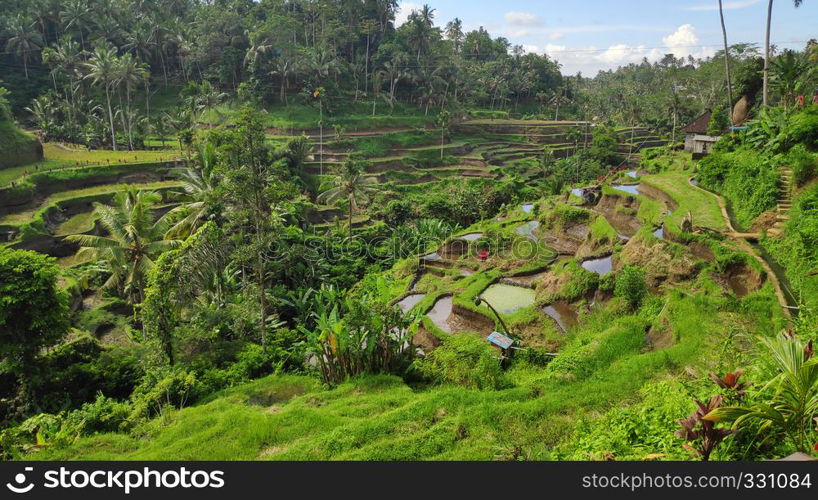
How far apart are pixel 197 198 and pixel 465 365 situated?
15466mm

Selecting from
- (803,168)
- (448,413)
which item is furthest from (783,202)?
(448,413)

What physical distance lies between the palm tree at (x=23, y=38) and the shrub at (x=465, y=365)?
62764 mm

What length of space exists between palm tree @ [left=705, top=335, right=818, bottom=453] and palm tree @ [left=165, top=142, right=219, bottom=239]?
18.8 m

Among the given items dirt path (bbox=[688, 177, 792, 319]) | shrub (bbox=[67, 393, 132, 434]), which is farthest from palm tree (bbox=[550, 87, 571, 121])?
shrub (bbox=[67, 393, 132, 434])

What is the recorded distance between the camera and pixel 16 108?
2041 inches

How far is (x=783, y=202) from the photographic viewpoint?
54.9 feet

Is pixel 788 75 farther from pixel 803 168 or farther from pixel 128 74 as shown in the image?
pixel 128 74

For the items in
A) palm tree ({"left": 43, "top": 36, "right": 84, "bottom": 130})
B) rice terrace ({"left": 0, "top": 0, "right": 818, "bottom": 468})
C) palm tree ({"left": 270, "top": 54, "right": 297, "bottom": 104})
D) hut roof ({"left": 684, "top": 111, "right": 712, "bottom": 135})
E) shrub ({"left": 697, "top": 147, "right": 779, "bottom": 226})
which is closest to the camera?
rice terrace ({"left": 0, "top": 0, "right": 818, "bottom": 468})

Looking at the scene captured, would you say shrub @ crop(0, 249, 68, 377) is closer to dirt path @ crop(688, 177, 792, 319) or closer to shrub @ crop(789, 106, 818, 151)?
dirt path @ crop(688, 177, 792, 319)

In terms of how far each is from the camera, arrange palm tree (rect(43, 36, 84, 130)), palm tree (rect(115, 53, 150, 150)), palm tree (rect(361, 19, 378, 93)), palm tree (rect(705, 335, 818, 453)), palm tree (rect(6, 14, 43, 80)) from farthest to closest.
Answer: palm tree (rect(361, 19, 378, 93)), palm tree (rect(6, 14, 43, 80)), palm tree (rect(43, 36, 84, 130)), palm tree (rect(115, 53, 150, 150)), palm tree (rect(705, 335, 818, 453))

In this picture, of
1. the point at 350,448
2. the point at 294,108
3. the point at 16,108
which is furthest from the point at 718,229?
the point at 16,108

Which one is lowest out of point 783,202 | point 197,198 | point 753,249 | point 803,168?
point 753,249

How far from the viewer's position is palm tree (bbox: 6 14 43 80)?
5406 cm

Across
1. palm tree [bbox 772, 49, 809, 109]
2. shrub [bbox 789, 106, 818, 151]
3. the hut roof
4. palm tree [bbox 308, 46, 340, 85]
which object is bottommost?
shrub [bbox 789, 106, 818, 151]
